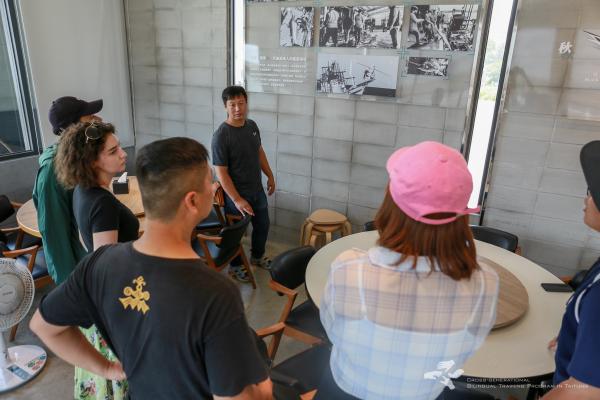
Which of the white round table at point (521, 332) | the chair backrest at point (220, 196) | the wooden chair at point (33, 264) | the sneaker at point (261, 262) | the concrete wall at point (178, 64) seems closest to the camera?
the white round table at point (521, 332)

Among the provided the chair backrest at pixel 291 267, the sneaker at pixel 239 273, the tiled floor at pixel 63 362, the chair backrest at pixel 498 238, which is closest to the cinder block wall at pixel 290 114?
the chair backrest at pixel 498 238

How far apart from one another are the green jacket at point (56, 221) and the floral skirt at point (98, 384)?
0.35 m

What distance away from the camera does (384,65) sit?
3.17 m

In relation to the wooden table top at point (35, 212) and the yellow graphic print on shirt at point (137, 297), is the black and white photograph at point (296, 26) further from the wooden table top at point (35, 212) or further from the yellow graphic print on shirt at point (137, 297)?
the yellow graphic print on shirt at point (137, 297)

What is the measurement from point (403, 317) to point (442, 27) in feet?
8.67

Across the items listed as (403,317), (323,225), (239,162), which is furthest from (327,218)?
(403,317)

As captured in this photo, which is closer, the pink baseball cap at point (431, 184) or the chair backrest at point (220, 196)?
the pink baseball cap at point (431, 184)

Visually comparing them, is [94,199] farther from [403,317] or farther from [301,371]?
[403,317]

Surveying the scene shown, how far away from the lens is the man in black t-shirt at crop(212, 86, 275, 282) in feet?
10.1

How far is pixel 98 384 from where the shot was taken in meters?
1.58

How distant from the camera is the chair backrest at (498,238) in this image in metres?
2.55

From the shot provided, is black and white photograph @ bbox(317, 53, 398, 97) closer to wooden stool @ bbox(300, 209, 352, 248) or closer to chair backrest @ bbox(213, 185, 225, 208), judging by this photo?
wooden stool @ bbox(300, 209, 352, 248)

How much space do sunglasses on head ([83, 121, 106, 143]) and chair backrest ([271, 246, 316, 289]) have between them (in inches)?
42.2

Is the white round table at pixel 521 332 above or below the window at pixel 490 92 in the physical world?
below
